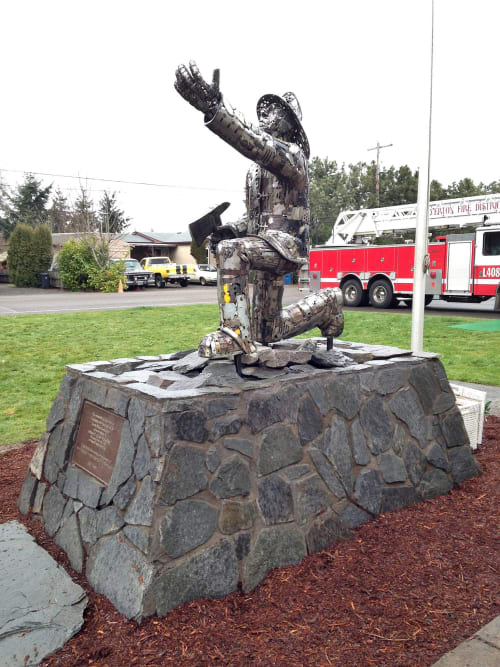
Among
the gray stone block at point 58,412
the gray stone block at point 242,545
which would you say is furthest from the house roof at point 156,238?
the gray stone block at point 242,545

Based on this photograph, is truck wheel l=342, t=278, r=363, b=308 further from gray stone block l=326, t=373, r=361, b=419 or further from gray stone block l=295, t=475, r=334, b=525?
gray stone block l=295, t=475, r=334, b=525

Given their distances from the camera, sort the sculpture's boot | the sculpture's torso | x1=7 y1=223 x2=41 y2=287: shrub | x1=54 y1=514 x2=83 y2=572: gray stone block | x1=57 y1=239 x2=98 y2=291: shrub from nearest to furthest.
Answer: x1=54 y1=514 x2=83 y2=572: gray stone block
the sculpture's torso
the sculpture's boot
x1=57 y1=239 x2=98 y2=291: shrub
x1=7 y1=223 x2=41 y2=287: shrub

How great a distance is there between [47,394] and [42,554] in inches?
139

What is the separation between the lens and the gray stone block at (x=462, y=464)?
159 inches

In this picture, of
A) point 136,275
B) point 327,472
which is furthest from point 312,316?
point 136,275

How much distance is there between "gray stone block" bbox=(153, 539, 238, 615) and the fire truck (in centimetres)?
1369

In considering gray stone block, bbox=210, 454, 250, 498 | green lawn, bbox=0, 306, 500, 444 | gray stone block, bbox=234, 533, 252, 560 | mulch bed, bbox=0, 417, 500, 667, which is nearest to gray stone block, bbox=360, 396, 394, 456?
mulch bed, bbox=0, 417, 500, 667

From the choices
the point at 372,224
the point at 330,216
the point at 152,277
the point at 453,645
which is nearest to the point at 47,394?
the point at 453,645

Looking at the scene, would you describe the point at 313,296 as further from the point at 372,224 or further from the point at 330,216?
the point at 330,216

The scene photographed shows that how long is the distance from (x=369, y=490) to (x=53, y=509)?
75.7 inches

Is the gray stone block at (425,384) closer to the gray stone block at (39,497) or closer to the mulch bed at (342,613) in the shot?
the mulch bed at (342,613)

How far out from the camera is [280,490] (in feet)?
9.95

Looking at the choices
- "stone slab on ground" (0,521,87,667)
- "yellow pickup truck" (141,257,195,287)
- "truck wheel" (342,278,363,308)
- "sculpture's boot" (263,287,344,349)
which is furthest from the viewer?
"yellow pickup truck" (141,257,195,287)

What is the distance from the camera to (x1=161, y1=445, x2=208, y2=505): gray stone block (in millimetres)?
2654
